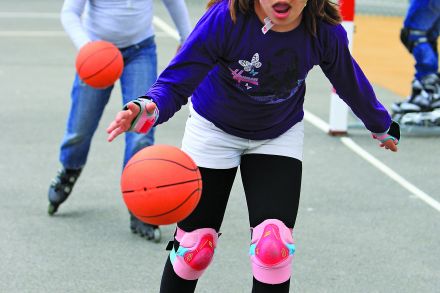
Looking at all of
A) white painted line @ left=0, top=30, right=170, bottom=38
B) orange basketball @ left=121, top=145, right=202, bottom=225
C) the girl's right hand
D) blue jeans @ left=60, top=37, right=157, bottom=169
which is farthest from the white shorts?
white painted line @ left=0, top=30, right=170, bottom=38

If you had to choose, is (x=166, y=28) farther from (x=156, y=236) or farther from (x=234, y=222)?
(x=156, y=236)

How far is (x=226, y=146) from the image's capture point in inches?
178

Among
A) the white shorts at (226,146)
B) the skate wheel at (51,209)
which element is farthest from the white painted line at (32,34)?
the white shorts at (226,146)

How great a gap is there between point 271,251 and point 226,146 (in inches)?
22.6

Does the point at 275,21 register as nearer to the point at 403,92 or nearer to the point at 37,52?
the point at 403,92

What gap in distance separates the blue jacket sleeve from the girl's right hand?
93 centimetres

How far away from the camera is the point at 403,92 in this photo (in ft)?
41.5

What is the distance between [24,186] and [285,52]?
163 inches

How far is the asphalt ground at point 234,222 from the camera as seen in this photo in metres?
5.86

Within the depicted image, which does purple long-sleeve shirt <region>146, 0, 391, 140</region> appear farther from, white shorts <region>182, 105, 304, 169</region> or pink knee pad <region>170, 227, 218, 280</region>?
pink knee pad <region>170, 227, 218, 280</region>

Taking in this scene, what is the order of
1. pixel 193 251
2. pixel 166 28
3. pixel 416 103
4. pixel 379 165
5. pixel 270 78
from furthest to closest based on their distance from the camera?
1. pixel 166 28
2. pixel 416 103
3. pixel 379 165
4. pixel 193 251
5. pixel 270 78

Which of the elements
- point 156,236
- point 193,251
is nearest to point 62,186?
point 156,236

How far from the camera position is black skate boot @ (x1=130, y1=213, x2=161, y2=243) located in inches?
256

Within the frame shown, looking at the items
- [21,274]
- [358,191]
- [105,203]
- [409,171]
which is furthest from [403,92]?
[21,274]
